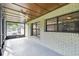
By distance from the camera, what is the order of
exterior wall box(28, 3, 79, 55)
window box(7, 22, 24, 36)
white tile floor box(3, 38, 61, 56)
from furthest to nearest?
window box(7, 22, 24, 36) < white tile floor box(3, 38, 61, 56) < exterior wall box(28, 3, 79, 55)

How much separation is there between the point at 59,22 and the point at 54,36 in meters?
0.66

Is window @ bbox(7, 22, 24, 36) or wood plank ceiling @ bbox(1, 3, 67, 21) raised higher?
wood plank ceiling @ bbox(1, 3, 67, 21)

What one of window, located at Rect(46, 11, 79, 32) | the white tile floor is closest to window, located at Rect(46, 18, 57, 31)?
window, located at Rect(46, 11, 79, 32)

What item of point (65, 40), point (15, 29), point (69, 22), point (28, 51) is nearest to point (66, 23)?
point (69, 22)

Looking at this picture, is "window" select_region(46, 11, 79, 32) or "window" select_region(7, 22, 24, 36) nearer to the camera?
"window" select_region(46, 11, 79, 32)

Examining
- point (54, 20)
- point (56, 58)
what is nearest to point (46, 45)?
point (54, 20)

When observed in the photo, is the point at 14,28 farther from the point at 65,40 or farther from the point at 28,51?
the point at 65,40

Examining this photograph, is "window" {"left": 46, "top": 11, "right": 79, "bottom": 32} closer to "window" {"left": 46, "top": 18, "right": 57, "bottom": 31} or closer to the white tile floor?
"window" {"left": 46, "top": 18, "right": 57, "bottom": 31}

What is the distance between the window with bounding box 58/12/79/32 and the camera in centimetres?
334

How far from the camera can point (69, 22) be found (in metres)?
3.70

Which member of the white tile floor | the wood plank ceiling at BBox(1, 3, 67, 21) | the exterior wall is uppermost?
the wood plank ceiling at BBox(1, 3, 67, 21)

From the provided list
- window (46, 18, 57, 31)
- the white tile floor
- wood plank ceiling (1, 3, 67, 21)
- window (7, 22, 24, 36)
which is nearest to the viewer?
wood plank ceiling (1, 3, 67, 21)

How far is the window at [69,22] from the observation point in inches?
132

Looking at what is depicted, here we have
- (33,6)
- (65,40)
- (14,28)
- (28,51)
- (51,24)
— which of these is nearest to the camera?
(65,40)
